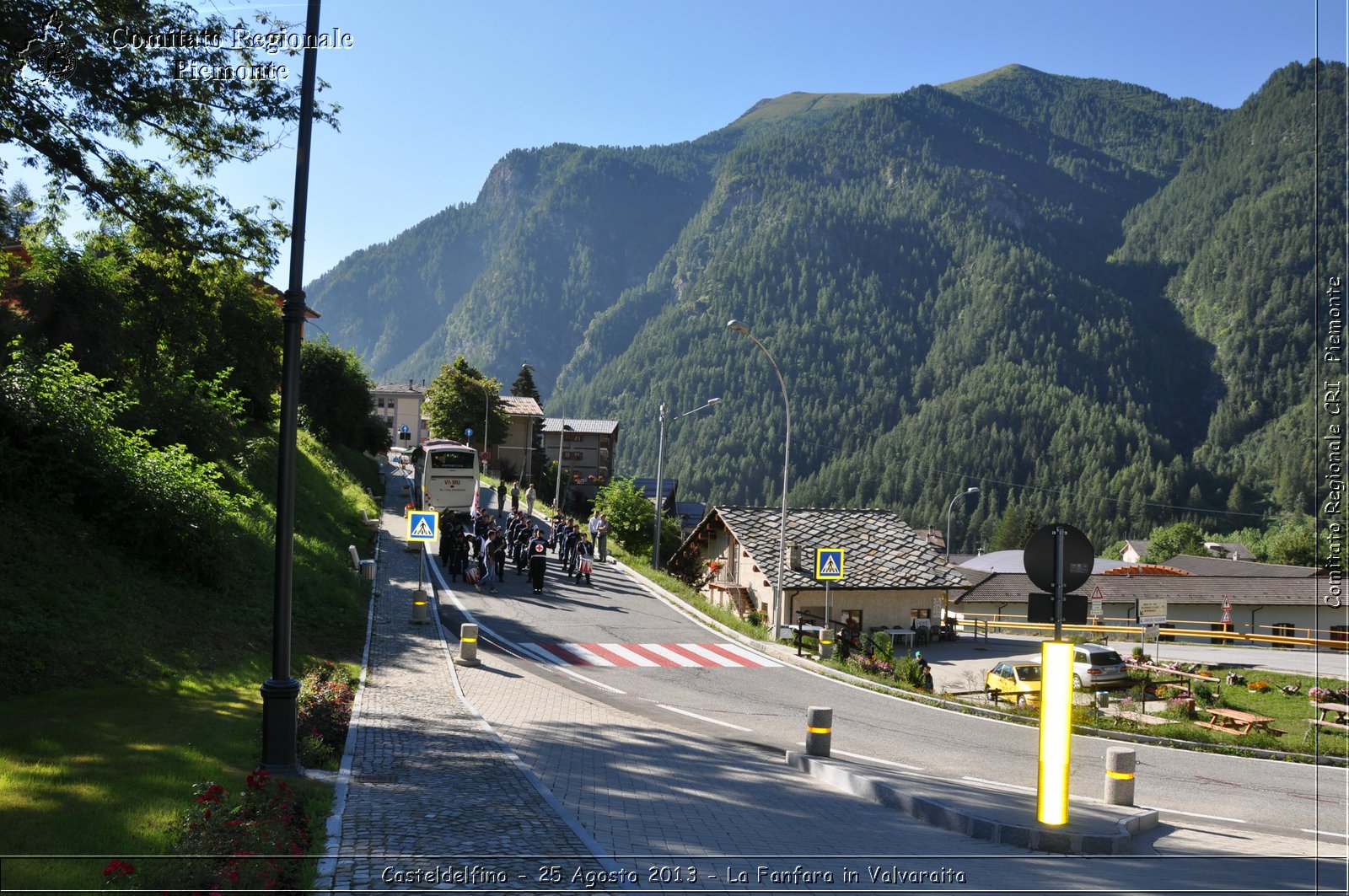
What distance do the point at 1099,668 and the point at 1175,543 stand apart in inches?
4059

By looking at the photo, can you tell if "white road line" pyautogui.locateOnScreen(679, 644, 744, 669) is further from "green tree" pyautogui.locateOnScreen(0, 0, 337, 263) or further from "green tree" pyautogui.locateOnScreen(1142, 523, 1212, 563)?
"green tree" pyautogui.locateOnScreen(1142, 523, 1212, 563)

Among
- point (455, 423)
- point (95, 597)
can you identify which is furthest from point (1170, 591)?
point (95, 597)

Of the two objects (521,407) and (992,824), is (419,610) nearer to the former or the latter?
(992,824)

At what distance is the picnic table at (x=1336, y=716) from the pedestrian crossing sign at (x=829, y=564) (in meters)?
9.35

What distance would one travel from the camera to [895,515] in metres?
37.6

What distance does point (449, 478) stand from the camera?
37.5 m

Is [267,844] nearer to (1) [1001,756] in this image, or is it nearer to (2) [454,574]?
(1) [1001,756]

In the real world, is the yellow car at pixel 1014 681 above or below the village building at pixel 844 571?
below

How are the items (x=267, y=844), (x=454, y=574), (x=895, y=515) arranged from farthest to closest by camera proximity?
(x=895, y=515) < (x=454, y=574) < (x=267, y=844)

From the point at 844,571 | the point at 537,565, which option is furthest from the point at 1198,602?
the point at 537,565

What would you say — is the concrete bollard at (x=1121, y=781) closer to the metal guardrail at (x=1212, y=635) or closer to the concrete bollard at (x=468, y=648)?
the concrete bollard at (x=468, y=648)

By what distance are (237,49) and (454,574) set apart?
18.6 m

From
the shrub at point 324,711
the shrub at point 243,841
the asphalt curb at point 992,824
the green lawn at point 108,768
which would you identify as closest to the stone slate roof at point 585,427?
the shrub at point 324,711

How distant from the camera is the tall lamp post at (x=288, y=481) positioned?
8.46m
